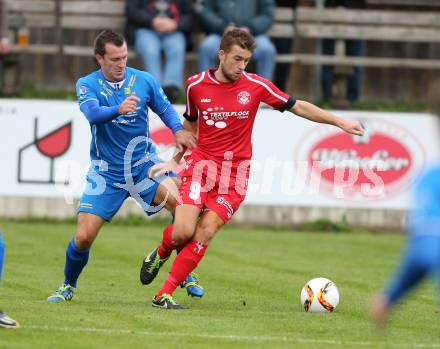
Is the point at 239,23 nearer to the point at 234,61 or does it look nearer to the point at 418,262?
the point at 234,61

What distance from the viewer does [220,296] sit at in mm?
10578

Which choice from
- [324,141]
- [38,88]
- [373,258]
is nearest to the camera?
[373,258]

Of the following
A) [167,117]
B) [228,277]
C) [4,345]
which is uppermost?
[167,117]

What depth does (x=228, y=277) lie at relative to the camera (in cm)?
1216

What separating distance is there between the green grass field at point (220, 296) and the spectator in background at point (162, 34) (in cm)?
252

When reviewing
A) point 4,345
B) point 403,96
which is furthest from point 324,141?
point 4,345

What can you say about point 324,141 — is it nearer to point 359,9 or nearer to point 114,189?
point 359,9

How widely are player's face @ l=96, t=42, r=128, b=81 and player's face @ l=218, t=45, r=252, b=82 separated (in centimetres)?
85

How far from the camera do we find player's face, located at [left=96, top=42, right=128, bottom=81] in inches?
380

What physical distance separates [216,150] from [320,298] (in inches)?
62.2

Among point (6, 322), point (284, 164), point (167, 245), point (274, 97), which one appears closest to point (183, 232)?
point (167, 245)

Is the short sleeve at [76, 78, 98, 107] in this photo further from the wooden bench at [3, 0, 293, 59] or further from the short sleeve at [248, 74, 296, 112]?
the wooden bench at [3, 0, 293, 59]

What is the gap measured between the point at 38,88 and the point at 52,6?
1.96 metres

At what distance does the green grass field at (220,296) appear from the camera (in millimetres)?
7906
